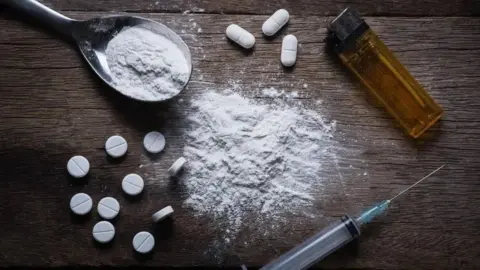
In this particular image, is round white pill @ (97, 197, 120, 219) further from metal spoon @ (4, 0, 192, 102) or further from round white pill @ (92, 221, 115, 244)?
metal spoon @ (4, 0, 192, 102)

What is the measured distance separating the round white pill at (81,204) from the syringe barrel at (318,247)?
334 millimetres

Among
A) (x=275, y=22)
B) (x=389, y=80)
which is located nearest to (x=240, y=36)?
(x=275, y=22)

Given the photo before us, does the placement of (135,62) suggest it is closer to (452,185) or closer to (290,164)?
(290,164)

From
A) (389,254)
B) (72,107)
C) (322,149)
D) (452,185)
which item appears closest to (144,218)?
(72,107)

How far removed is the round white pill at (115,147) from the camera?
1.21m

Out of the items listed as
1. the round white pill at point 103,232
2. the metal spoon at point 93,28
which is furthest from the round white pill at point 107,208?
the metal spoon at point 93,28

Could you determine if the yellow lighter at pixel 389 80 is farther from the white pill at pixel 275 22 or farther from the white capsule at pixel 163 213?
the white capsule at pixel 163 213

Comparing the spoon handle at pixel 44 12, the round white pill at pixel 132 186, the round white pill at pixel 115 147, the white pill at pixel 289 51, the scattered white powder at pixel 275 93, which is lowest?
the round white pill at pixel 132 186

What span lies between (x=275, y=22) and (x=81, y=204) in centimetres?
49

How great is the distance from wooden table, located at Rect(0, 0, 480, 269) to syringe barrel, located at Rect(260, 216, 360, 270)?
0.10 ft

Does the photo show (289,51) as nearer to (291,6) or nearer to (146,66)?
(291,6)

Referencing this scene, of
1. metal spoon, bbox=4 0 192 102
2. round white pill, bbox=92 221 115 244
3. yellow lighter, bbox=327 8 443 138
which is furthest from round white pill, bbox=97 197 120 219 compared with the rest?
yellow lighter, bbox=327 8 443 138

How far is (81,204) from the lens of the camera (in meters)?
1.20

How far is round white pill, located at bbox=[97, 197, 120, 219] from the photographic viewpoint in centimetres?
120
